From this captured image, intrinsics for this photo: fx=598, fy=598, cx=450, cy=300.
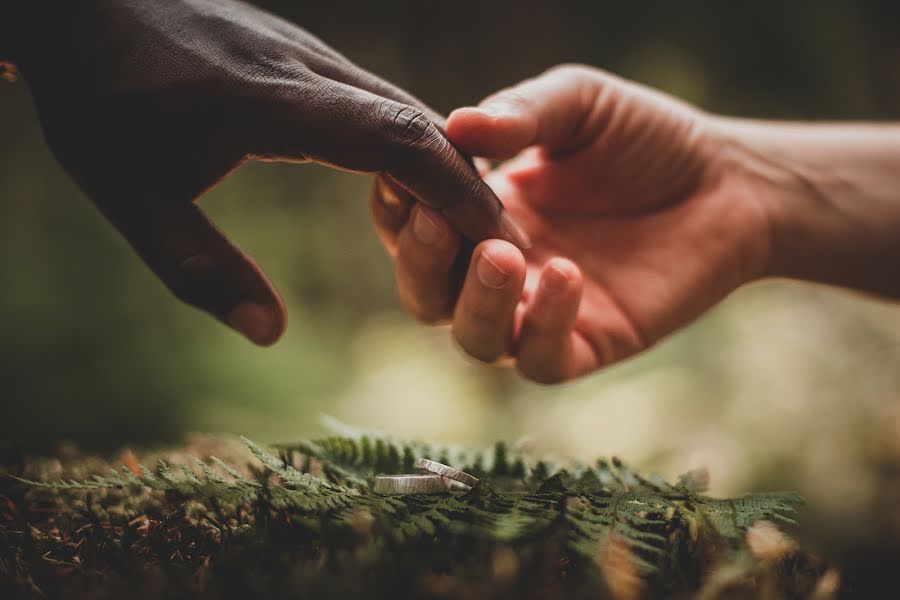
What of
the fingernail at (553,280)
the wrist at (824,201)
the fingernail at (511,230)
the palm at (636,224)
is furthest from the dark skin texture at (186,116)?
the wrist at (824,201)

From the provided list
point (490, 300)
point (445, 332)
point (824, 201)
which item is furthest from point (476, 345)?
point (445, 332)

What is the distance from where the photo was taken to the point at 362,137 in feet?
2.56

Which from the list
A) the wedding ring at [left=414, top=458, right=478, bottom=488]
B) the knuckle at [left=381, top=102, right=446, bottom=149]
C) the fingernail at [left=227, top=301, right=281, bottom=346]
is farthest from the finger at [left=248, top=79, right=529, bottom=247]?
the wedding ring at [left=414, top=458, right=478, bottom=488]

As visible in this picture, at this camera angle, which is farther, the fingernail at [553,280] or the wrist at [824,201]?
the wrist at [824,201]

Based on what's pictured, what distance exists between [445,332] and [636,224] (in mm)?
2971

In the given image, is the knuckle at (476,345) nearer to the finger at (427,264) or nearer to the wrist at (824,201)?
the finger at (427,264)

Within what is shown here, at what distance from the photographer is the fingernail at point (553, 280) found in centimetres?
98

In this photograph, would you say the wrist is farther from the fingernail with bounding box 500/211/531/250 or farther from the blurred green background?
the blurred green background

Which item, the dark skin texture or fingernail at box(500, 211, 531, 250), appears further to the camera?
fingernail at box(500, 211, 531, 250)

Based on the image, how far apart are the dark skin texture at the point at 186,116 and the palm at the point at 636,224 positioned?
1.70 ft

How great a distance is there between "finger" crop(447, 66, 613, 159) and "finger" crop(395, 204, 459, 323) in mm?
131

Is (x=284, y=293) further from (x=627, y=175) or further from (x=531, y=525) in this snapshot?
(x=531, y=525)

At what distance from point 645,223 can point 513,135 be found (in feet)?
1.70

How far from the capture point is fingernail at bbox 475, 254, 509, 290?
89 centimetres
